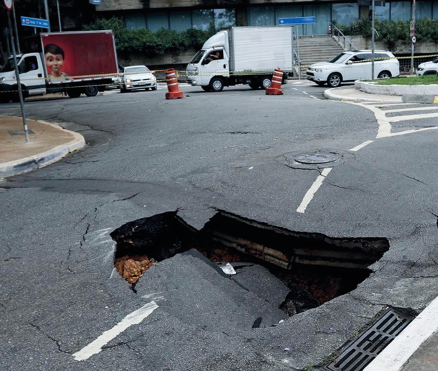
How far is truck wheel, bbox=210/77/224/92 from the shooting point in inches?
1062

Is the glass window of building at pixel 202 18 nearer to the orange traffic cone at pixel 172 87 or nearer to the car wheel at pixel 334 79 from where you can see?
the car wheel at pixel 334 79

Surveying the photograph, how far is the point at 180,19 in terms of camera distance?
150ft

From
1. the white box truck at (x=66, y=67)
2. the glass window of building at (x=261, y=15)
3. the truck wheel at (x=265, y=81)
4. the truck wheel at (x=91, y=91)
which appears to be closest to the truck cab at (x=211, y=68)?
the truck wheel at (x=265, y=81)

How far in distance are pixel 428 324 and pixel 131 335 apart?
2080 millimetres

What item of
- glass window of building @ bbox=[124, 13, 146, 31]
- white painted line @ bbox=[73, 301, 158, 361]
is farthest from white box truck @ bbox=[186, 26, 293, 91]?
white painted line @ bbox=[73, 301, 158, 361]

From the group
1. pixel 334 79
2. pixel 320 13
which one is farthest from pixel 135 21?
pixel 334 79

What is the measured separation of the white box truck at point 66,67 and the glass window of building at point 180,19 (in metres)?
17.1

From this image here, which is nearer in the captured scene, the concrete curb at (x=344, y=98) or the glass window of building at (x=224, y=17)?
the concrete curb at (x=344, y=98)

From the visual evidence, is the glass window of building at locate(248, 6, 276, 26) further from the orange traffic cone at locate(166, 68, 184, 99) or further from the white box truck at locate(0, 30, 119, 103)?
the orange traffic cone at locate(166, 68, 184, 99)

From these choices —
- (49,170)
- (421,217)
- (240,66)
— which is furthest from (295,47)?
(421,217)

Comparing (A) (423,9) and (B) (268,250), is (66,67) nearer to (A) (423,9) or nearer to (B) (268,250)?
(B) (268,250)

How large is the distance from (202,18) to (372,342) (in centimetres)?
4524

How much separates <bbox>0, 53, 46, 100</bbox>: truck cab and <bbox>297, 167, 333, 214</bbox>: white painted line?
928 inches

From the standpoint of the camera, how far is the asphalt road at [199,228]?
11.7 ft
